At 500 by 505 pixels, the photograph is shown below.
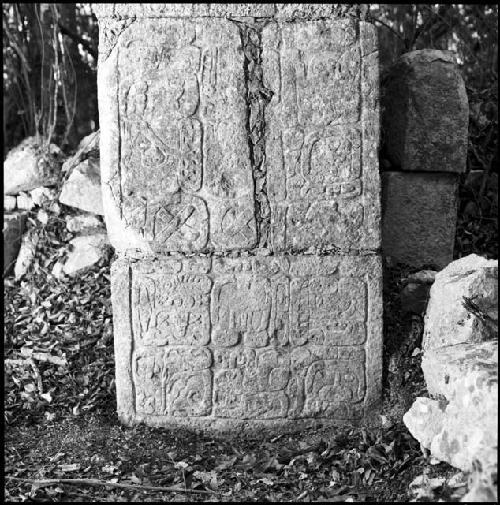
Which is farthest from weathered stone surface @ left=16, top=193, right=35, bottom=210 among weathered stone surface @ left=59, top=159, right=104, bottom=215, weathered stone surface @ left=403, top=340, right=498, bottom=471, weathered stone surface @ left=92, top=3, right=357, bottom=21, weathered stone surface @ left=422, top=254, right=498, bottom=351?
weathered stone surface @ left=403, top=340, right=498, bottom=471

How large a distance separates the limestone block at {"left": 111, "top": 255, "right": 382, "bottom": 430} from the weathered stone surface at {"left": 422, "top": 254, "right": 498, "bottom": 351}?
0.27 metres

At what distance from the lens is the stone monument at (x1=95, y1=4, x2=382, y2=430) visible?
370cm

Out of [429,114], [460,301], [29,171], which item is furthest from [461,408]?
[29,171]

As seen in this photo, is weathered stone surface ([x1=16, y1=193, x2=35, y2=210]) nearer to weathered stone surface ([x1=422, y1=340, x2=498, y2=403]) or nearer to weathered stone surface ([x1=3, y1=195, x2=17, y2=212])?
weathered stone surface ([x1=3, y1=195, x2=17, y2=212])

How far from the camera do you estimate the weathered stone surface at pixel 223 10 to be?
12.1ft

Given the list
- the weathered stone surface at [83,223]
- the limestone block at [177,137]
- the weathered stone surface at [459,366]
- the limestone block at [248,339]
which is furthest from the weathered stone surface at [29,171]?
the weathered stone surface at [459,366]

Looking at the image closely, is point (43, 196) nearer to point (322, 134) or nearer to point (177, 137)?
point (177, 137)

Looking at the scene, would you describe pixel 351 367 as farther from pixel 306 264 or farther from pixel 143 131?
pixel 143 131

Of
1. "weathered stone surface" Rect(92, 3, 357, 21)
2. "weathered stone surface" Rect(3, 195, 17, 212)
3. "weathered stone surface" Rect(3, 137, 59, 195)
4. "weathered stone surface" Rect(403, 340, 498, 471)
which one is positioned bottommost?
"weathered stone surface" Rect(403, 340, 498, 471)

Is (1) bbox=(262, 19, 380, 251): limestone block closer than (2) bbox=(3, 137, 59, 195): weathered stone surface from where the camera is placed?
Yes

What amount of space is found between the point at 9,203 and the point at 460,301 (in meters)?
2.93

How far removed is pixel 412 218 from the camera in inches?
172

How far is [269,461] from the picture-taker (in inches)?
142

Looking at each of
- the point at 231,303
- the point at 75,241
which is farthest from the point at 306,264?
the point at 75,241
